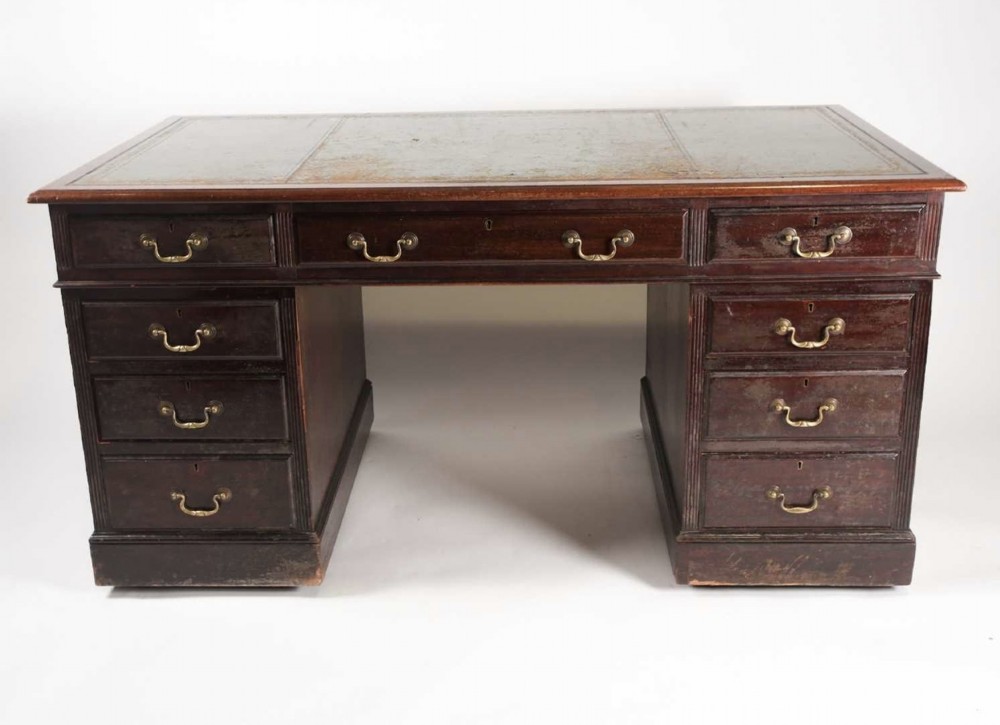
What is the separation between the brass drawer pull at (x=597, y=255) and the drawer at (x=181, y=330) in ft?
2.02

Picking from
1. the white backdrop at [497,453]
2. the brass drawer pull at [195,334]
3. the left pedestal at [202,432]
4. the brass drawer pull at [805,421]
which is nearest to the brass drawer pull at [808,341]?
the brass drawer pull at [805,421]

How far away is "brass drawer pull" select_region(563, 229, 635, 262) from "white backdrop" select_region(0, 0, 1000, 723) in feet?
2.48

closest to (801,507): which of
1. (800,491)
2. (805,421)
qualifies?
(800,491)

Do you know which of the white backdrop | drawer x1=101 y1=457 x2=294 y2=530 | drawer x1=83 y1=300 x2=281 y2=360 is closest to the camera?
the white backdrop

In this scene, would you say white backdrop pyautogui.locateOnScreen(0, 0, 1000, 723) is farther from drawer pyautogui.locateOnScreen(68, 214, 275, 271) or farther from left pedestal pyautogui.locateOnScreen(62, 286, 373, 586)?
drawer pyautogui.locateOnScreen(68, 214, 275, 271)

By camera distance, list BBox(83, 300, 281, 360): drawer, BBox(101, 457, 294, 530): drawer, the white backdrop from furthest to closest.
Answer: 1. BBox(101, 457, 294, 530): drawer
2. BBox(83, 300, 281, 360): drawer
3. the white backdrop

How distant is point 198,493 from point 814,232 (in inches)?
55.3

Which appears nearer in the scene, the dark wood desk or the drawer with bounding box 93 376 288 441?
the dark wood desk

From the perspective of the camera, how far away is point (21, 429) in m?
3.74

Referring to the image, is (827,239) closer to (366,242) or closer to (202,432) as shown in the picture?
(366,242)

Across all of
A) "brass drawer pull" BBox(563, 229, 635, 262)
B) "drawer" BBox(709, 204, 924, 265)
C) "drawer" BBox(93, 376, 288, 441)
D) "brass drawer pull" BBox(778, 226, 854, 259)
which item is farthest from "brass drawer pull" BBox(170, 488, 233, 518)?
"brass drawer pull" BBox(778, 226, 854, 259)

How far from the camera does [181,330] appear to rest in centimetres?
270

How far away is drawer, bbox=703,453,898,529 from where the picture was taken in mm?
2740

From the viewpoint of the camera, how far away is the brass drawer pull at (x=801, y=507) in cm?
275
